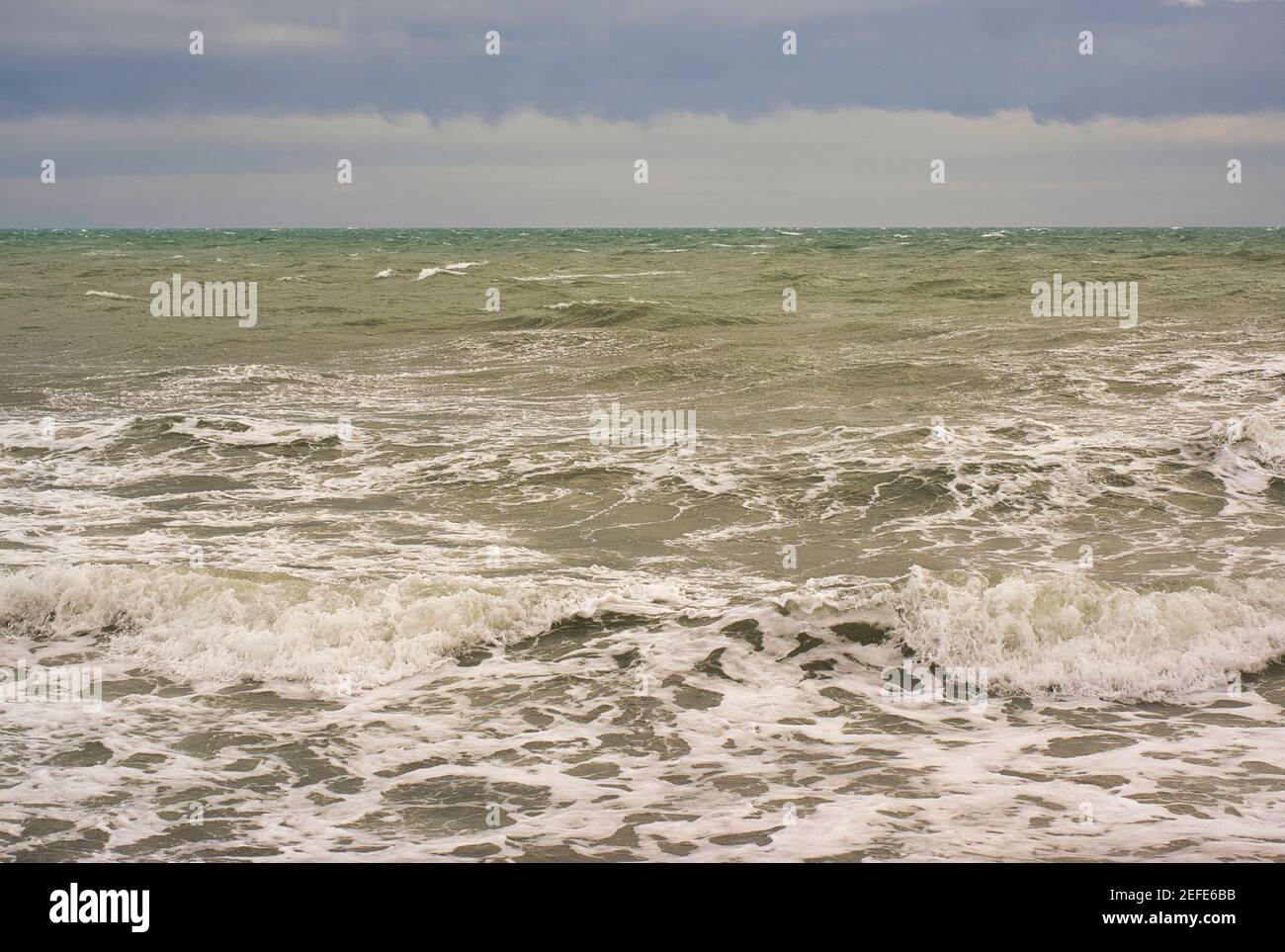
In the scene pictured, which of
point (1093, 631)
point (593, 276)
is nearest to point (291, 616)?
point (1093, 631)

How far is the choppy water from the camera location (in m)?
5.68

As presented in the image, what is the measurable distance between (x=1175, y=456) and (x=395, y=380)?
1311cm

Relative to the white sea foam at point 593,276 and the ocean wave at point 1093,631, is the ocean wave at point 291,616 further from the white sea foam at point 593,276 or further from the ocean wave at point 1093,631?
the white sea foam at point 593,276

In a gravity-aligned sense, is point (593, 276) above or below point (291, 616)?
above

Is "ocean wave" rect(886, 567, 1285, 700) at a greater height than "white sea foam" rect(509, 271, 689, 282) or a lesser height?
lesser

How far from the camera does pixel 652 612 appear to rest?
8648 mm

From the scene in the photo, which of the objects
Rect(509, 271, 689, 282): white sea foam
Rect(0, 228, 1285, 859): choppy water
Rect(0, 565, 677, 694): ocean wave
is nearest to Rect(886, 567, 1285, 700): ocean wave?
Rect(0, 228, 1285, 859): choppy water

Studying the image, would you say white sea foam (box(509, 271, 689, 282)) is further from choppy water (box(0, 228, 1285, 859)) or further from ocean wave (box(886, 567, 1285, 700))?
ocean wave (box(886, 567, 1285, 700))

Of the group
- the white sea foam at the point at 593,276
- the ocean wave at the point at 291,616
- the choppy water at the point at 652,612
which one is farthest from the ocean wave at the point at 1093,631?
the white sea foam at the point at 593,276

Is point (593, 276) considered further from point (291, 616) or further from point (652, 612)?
point (291, 616)

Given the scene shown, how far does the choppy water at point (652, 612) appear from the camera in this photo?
568 centimetres
